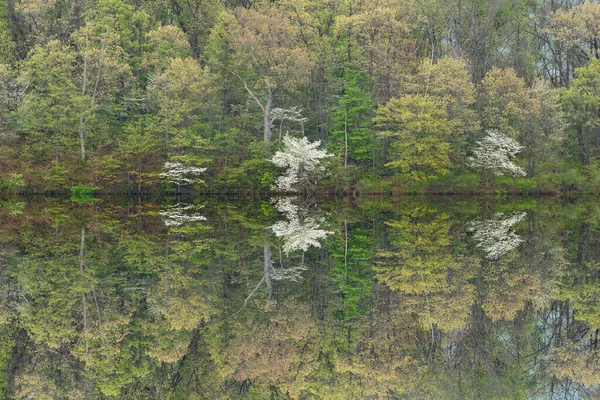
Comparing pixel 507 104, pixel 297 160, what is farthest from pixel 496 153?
pixel 297 160

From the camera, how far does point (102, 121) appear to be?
4859 centimetres

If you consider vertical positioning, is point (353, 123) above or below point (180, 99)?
below

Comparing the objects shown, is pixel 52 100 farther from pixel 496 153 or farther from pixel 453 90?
pixel 496 153

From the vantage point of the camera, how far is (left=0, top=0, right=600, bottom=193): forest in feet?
145

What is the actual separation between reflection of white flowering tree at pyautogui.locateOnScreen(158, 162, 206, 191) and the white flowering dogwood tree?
65.8 feet

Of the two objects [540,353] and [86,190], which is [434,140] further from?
[540,353]

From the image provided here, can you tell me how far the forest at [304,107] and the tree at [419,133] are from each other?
14 centimetres

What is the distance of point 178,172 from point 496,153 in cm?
2298

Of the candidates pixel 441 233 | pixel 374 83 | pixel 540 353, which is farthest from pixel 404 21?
pixel 540 353

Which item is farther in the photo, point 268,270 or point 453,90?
point 453,90

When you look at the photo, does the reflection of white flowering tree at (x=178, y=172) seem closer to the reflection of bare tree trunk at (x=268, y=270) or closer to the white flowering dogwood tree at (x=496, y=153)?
the white flowering dogwood tree at (x=496, y=153)

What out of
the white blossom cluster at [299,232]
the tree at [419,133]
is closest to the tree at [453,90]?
the tree at [419,133]

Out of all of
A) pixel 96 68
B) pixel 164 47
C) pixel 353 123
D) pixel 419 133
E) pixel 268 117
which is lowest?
pixel 419 133

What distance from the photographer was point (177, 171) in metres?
44.3
